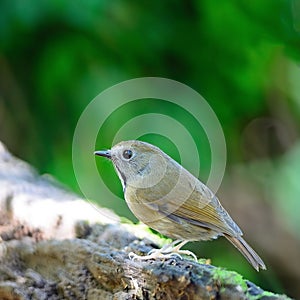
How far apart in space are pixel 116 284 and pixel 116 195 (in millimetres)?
1661

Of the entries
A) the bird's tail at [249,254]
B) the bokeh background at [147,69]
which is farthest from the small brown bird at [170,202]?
the bokeh background at [147,69]

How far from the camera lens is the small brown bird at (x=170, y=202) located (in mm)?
1876

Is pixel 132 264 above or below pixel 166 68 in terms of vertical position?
below

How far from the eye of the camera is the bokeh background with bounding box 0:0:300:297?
3510 millimetres

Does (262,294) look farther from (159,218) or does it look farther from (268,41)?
(268,41)

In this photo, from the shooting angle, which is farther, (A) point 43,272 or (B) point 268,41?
(B) point 268,41

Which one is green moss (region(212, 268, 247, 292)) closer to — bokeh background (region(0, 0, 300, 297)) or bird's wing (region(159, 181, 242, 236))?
bird's wing (region(159, 181, 242, 236))

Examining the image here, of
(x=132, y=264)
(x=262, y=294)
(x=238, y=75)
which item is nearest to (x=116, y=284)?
(x=132, y=264)

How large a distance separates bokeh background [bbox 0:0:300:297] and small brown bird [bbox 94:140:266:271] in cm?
147

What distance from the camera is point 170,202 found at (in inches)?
74.4

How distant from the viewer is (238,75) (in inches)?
147

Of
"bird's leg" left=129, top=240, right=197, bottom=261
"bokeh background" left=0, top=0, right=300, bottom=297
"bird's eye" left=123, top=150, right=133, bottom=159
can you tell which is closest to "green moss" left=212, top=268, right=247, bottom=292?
"bird's leg" left=129, top=240, right=197, bottom=261

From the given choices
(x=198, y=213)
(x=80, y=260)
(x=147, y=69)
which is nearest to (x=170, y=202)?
(x=198, y=213)

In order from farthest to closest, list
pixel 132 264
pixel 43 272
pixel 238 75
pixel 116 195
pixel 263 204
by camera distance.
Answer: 1. pixel 263 204
2. pixel 238 75
3. pixel 116 195
4. pixel 43 272
5. pixel 132 264
